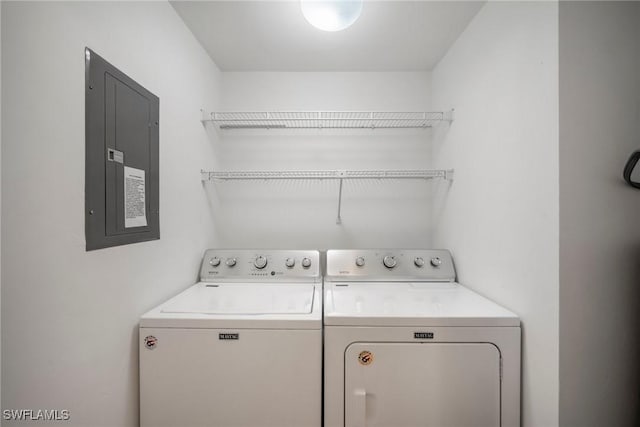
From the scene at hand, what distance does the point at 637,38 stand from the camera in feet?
3.04

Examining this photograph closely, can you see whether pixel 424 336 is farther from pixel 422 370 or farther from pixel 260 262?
pixel 260 262

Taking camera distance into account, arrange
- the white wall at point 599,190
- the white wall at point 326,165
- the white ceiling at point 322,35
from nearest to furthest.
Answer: the white wall at point 599,190, the white ceiling at point 322,35, the white wall at point 326,165

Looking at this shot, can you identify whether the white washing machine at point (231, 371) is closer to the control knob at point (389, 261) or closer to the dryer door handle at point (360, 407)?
the dryer door handle at point (360, 407)

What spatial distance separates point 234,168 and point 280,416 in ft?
5.42

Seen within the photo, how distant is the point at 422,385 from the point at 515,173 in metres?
1.01

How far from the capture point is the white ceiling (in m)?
1.44

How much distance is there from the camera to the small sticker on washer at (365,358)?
1128mm

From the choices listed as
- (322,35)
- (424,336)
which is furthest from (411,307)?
(322,35)

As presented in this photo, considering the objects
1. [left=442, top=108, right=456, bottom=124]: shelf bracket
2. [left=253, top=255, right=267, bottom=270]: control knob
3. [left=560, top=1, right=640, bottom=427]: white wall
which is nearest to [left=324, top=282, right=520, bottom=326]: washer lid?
[left=560, top=1, right=640, bottom=427]: white wall

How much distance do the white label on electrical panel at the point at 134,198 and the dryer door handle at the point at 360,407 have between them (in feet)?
3.99

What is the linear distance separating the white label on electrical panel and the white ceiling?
101cm

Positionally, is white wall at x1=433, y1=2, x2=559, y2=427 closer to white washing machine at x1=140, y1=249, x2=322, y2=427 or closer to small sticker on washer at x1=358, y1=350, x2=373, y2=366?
small sticker on washer at x1=358, y1=350, x2=373, y2=366

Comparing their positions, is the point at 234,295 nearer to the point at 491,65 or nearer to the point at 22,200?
the point at 22,200

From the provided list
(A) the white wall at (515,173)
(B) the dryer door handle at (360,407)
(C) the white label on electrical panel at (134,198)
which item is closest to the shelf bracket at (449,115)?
(A) the white wall at (515,173)
